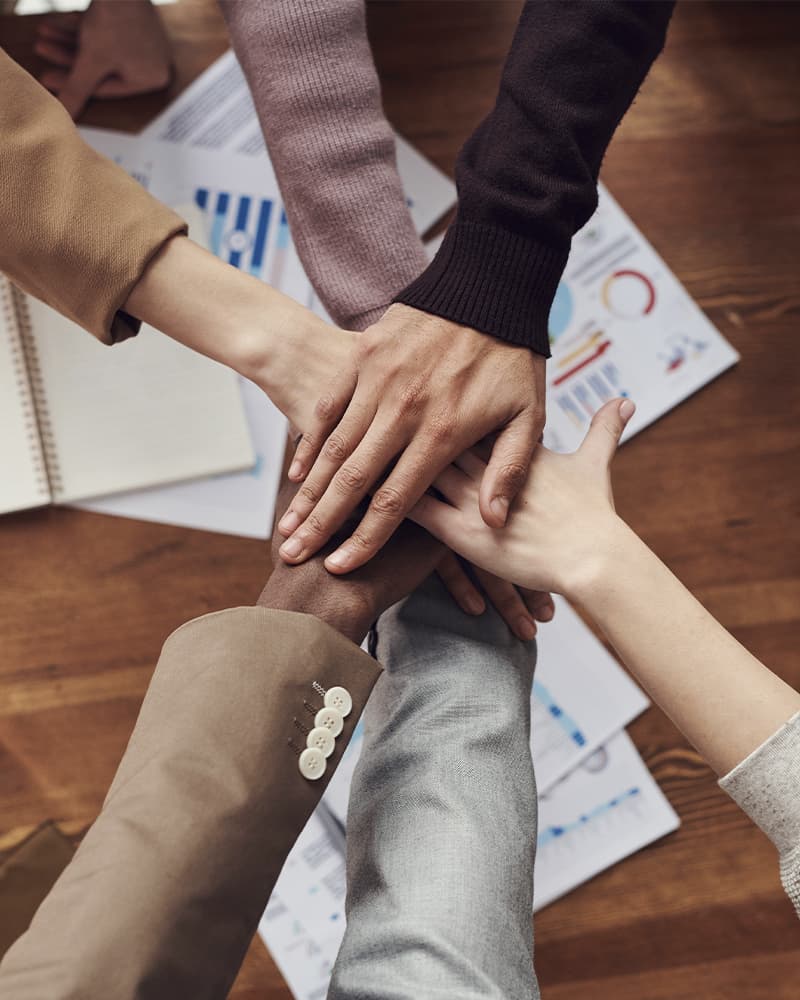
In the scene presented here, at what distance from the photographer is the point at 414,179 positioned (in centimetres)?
102

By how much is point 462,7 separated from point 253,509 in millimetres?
607

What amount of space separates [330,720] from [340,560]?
0.13 metres

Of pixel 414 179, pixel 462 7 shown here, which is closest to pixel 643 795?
pixel 414 179

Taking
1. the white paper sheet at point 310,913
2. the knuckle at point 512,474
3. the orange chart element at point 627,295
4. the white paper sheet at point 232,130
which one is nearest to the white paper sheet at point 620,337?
the orange chart element at point 627,295

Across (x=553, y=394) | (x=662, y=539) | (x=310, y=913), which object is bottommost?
(x=310, y=913)

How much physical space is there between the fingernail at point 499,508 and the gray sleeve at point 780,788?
24cm

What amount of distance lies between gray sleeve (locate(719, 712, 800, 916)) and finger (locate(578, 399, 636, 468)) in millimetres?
260

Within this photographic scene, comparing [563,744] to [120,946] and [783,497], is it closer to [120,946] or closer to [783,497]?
[783,497]

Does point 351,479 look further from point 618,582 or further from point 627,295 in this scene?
point 627,295

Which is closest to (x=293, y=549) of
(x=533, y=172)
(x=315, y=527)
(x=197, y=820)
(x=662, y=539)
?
(x=315, y=527)

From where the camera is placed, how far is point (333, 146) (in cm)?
80

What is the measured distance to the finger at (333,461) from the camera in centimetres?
74

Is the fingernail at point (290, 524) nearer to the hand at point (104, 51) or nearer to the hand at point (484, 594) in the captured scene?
the hand at point (484, 594)

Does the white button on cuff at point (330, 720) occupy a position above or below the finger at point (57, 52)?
below
